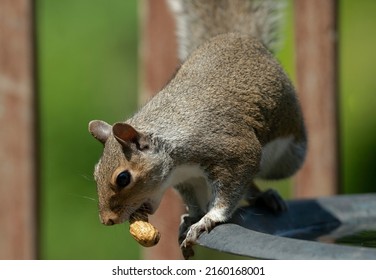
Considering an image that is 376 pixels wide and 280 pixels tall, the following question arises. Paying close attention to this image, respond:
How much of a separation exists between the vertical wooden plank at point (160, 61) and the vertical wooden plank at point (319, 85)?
0.33m

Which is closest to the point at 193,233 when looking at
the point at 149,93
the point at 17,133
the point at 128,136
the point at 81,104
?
the point at 128,136

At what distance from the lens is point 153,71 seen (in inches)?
100

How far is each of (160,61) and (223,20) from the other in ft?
0.63

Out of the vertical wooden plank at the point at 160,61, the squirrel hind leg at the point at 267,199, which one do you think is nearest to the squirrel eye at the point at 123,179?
the squirrel hind leg at the point at 267,199

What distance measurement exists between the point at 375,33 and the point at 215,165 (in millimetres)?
1035

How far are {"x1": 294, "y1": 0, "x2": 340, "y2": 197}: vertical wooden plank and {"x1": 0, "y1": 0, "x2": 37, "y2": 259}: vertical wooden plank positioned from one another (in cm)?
71

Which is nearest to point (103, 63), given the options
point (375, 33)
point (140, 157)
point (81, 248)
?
point (81, 248)

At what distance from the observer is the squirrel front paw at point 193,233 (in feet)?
6.41

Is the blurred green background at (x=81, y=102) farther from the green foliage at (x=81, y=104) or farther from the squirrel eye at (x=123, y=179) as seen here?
the squirrel eye at (x=123, y=179)

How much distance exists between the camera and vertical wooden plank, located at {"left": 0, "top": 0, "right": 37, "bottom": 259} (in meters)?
2.62

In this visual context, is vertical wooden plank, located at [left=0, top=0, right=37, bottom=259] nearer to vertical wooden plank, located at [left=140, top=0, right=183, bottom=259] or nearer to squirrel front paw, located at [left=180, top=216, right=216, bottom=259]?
A: vertical wooden plank, located at [left=140, top=0, right=183, bottom=259]

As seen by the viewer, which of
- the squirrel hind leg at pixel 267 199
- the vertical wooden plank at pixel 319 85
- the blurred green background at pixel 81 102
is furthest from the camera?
Answer: the blurred green background at pixel 81 102
